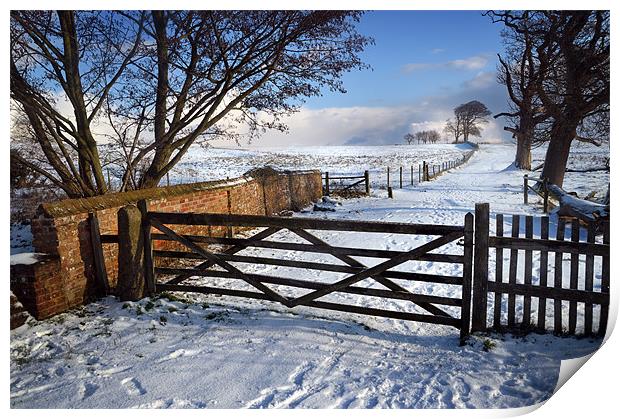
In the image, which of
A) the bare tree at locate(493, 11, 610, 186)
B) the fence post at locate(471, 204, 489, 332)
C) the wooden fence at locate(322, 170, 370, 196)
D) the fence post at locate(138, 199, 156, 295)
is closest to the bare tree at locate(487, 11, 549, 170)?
the bare tree at locate(493, 11, 610, 186)

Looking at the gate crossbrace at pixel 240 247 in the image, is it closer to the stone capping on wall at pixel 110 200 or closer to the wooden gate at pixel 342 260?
the wooden gate at pixel 342 260

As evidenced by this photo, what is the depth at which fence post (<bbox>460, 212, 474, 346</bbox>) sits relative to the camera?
276 centimetres

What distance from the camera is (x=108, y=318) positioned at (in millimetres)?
3158

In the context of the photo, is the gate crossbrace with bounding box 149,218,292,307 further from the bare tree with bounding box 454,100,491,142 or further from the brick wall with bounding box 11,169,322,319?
the bare tree with bounding box 454,100,491,142

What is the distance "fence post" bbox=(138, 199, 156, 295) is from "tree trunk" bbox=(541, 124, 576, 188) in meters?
4.39

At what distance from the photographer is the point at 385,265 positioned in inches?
117

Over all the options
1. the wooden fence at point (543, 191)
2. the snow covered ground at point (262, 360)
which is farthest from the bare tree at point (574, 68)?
the wooden fence at point (543, 191)

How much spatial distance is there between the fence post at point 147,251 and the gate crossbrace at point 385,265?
1.52 meters

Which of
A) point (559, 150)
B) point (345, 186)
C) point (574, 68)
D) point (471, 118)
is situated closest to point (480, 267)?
point (574, 68)

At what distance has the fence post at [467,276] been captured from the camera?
9.05ft
